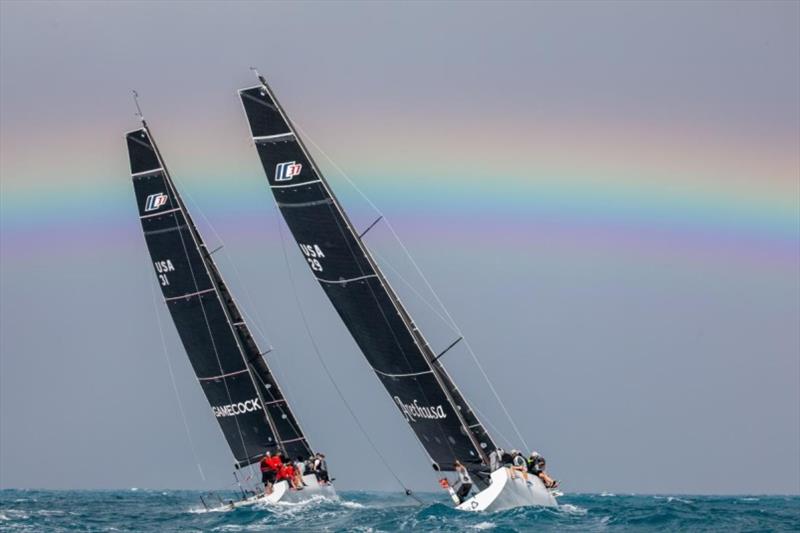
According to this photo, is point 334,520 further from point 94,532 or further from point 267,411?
point 267,411

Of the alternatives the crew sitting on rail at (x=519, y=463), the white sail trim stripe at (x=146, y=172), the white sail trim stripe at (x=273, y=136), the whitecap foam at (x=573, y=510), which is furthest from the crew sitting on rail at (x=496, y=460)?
the white sail trim stripe at (x=146, y=172)

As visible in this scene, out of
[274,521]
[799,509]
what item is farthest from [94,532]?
[799,509]

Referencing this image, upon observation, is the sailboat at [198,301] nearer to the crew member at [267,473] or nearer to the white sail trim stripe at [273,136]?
the crew member at [267,473]

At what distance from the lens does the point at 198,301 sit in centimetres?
4759

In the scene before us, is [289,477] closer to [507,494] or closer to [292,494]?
[292,494]

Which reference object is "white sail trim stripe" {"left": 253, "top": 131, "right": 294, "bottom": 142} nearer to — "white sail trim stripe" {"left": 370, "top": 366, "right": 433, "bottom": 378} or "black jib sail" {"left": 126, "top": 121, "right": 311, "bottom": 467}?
"white sail trim stripe" {"left": 370, "top": 366, "right": 433, "bottom": 378}

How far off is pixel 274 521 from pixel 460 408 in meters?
6.05

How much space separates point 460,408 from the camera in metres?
38.1

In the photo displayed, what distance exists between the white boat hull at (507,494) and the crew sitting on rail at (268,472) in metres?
9.19

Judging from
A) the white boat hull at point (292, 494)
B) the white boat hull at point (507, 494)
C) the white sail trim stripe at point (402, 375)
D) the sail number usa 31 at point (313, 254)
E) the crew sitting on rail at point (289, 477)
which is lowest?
the white boat hull at point (507, 494)

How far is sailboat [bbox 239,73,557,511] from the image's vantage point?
125 feet

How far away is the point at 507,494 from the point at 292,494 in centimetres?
1011

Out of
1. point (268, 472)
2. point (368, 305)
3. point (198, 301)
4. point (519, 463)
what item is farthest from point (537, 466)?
point (198, 301)

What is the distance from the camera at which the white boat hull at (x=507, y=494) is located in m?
35.9
